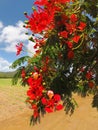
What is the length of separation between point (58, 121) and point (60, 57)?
19.7m

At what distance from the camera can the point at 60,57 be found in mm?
3717

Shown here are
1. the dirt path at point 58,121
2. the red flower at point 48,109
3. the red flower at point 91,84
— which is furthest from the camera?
the dirt path at point 58,121

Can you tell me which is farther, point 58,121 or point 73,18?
point 58,121

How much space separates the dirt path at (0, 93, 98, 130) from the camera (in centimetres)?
2160

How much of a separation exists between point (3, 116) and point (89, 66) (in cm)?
2147

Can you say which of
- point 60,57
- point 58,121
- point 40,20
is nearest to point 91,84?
point 60,57

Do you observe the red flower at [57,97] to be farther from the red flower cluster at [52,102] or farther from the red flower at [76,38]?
the red flower at [76,38]

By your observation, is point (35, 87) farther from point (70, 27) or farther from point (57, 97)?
point (70, 27)

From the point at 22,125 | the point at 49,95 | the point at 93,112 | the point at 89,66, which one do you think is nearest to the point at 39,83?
the point at 49,95

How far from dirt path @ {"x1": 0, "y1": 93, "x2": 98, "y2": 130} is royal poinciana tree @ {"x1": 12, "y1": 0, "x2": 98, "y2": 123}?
17123 mm

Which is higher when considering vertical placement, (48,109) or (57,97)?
(57,97)

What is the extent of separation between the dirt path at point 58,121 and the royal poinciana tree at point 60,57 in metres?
17.1

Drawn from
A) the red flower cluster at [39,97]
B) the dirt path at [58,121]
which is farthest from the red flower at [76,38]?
the dirt path at [58,121]

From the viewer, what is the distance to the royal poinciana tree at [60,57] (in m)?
3.57
